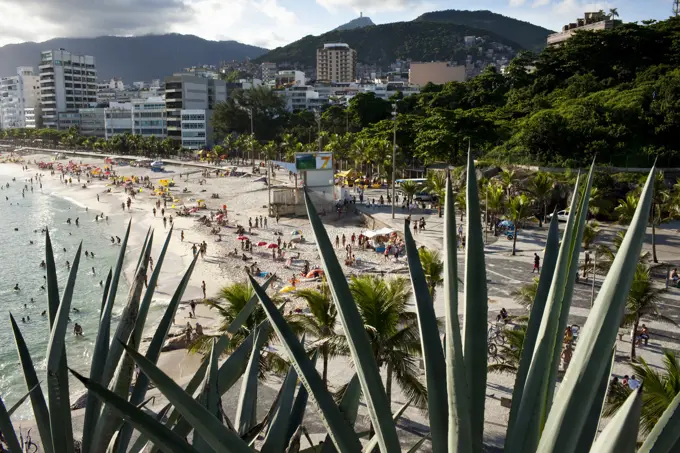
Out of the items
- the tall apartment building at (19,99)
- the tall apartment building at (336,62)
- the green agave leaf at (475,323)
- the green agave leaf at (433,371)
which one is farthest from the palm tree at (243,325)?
the tall apartment building at (336,62)

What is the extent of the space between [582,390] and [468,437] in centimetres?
52

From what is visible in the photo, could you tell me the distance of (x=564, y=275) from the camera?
267 centimetres

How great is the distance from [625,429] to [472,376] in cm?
67

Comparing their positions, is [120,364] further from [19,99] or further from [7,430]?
[19,99]

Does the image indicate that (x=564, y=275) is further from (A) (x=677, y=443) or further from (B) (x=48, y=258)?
(B) (x=48, y=258)

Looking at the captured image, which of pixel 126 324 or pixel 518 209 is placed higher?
pixel 126 324

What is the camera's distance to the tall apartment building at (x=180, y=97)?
98375 mm

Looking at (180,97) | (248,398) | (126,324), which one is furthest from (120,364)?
(180,97)

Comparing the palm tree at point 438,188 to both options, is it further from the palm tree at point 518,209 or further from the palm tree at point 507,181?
the palm tree at point 518,209

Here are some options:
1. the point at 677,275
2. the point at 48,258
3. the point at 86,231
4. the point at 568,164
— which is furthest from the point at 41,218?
the point at 48,258

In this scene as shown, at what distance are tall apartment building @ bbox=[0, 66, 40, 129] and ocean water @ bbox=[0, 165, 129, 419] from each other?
88.5 metres

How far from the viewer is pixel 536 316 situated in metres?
2.96

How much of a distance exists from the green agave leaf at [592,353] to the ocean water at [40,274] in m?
16.8

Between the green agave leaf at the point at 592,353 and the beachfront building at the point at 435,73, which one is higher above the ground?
the beachfront building at the point at 435,73
